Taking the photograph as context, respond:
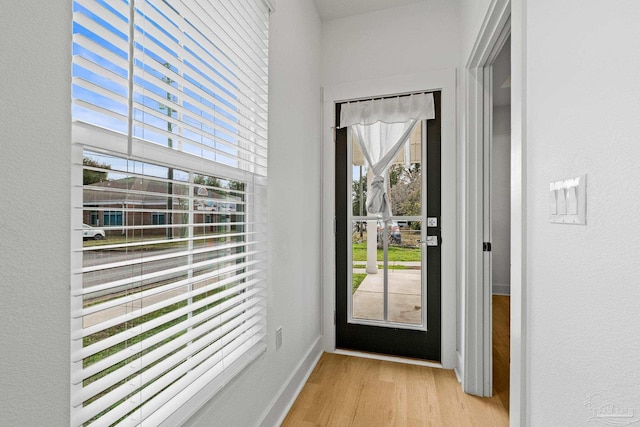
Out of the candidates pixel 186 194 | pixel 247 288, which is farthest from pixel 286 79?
pixel 247 288

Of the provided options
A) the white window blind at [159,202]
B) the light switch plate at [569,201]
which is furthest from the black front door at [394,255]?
the light switch plate at [569,201]

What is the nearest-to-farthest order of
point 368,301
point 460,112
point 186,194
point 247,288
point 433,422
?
point 186,194 → point 247,288 → point 433,422 → point 460,112 → point 368,301

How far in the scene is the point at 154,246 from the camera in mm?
963

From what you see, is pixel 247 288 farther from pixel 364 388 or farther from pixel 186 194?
pixel 364 388

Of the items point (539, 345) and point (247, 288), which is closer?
point (539, 345)

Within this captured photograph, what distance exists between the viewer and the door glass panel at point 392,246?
2424mm

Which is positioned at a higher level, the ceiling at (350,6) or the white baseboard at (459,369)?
the ceiling at (350,6)

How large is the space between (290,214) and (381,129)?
106cm

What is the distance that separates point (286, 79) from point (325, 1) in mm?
931

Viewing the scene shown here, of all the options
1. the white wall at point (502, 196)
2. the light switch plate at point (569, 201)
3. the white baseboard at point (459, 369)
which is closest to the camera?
the light switch plate at point (569, 201)

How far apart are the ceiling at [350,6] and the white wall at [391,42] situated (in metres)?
0.04

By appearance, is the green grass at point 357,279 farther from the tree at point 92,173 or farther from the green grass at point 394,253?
the tree at point 92,173

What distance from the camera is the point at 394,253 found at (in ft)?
8.10

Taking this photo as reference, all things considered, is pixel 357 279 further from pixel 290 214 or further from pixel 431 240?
pixel 290 214
